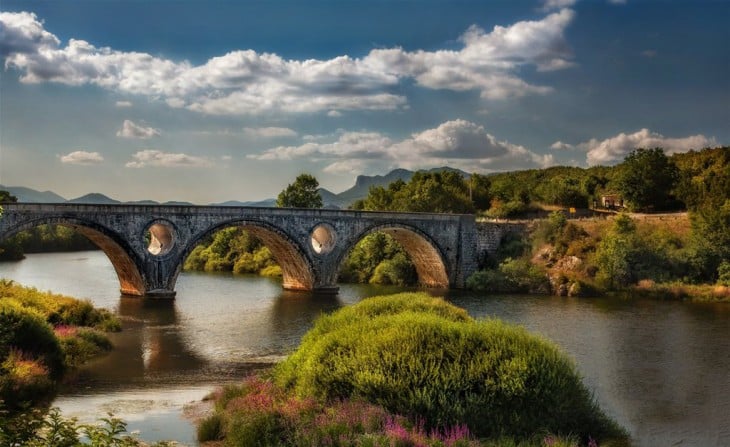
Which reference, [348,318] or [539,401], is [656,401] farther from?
[348,318]

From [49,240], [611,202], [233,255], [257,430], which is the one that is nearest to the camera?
[257,430]

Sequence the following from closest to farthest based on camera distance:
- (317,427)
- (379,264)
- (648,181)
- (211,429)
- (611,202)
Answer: (317,427) → (211,429) → (379,264) → (648,181) → (611,202)

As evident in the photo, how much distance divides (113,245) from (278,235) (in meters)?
11.9

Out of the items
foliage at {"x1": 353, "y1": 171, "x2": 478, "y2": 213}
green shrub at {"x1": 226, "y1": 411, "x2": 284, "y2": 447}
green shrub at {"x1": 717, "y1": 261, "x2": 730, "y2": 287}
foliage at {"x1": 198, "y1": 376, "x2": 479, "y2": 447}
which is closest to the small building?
foliage at {"x1": 353, "y1": 171, "x2": 478, "y2": 213}

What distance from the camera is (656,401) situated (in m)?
20.2

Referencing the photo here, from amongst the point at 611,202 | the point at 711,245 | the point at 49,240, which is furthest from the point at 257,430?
the point at 49,240

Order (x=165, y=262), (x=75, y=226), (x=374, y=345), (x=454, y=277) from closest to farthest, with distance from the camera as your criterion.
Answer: (x=374, y=345)
(x=75, y=226)
(x=165, y=262)
(x=454, y=277)

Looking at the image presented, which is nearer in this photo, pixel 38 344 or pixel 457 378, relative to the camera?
pixel 457 378

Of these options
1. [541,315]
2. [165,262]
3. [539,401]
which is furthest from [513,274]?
[539,401]

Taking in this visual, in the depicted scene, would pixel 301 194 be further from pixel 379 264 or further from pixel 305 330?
pixel 305 330

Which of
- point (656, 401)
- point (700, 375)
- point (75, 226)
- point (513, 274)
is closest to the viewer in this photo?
point (656, 401)

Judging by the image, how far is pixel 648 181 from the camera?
6906 cm

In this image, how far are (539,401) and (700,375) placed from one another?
39.0 ft

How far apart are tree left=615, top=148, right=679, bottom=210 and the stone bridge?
17.9 metres
